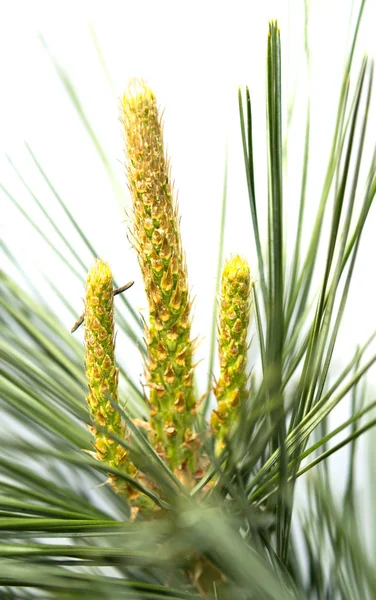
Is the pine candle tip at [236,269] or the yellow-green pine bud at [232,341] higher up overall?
the pine candle tip at [236,269]

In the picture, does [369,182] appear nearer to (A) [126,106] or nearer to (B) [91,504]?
(A) [126,106]

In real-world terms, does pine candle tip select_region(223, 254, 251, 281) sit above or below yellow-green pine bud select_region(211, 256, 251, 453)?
above

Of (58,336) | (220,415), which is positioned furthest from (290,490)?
(58,336)

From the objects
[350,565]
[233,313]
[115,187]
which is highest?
[115,187]
